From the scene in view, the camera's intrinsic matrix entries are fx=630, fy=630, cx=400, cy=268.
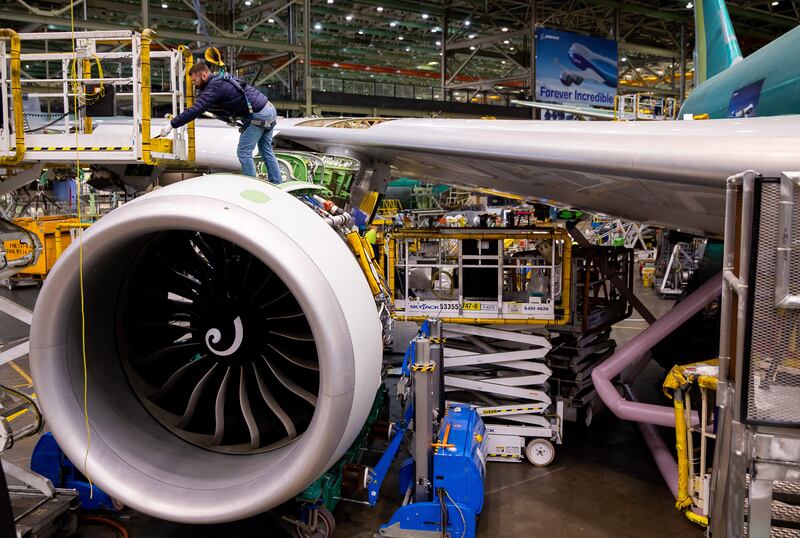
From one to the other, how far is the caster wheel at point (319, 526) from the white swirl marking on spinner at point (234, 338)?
51.2 inches

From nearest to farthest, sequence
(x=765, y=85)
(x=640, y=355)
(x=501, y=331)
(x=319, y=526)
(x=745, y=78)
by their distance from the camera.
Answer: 1. (x=319, y=526)
2. (x=640, y=355)
3. (x=765, y=85)
4. (x=501, y=331)
5. (x=745, y=78)

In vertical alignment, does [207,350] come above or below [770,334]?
Result: below

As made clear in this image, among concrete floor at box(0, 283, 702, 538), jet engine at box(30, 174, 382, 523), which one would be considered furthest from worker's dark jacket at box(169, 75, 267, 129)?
concrete floor at box(0, 283, 702, 538)

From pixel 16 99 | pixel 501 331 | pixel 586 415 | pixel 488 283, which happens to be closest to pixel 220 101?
pixel 16 99

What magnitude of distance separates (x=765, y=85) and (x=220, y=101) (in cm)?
518

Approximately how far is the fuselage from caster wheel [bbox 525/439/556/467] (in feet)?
12.4

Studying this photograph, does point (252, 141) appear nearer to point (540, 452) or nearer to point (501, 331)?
point (501, 331)

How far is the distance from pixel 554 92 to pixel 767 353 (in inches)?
880

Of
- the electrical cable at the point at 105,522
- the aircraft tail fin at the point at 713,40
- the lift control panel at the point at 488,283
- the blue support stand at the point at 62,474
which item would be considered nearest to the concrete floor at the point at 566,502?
the electrical cable at the point at 105,522

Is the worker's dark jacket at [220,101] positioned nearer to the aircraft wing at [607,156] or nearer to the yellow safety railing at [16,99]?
the yellow safety railing at [16,99]

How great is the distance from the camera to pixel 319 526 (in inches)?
177

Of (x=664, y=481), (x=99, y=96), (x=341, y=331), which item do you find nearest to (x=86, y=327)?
(x=341, y=331)

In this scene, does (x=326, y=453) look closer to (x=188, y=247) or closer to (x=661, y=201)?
(x=188, y=247)

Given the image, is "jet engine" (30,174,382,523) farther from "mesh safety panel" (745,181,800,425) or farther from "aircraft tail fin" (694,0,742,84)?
"aircraft tail fin" (694,0,742,84)
